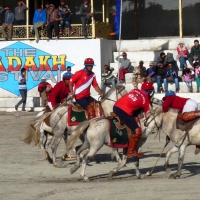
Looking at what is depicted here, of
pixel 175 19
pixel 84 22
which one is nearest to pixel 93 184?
pixel 84 22

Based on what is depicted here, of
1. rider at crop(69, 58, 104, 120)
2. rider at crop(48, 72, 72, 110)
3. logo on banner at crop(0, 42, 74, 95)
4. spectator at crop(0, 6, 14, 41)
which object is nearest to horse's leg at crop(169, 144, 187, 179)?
rider at crop(69, 58, 104, 120)

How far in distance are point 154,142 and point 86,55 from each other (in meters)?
9.65

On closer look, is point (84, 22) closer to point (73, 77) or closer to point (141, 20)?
point (141, 20)

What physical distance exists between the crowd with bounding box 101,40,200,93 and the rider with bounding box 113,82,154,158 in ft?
40.9

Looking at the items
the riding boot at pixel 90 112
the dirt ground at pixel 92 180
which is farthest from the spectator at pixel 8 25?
the riding boot at pixel 90 112

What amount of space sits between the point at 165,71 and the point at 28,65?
5.71m

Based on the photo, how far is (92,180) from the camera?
14.4m

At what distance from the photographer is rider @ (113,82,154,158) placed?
46.1 feet

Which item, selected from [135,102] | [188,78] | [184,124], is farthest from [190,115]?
[188,78]

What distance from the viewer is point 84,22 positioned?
97.4 feet

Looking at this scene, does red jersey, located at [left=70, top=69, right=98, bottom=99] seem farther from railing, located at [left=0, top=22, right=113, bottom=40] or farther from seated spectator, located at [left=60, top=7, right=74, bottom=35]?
railing, located at [left=0, top=22, right=113, bottom=40]

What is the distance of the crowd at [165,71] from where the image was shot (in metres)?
27.5

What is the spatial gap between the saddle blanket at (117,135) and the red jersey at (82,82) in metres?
2.39

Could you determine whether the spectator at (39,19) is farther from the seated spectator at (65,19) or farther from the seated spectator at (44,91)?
the seated spectator at (44,91)
